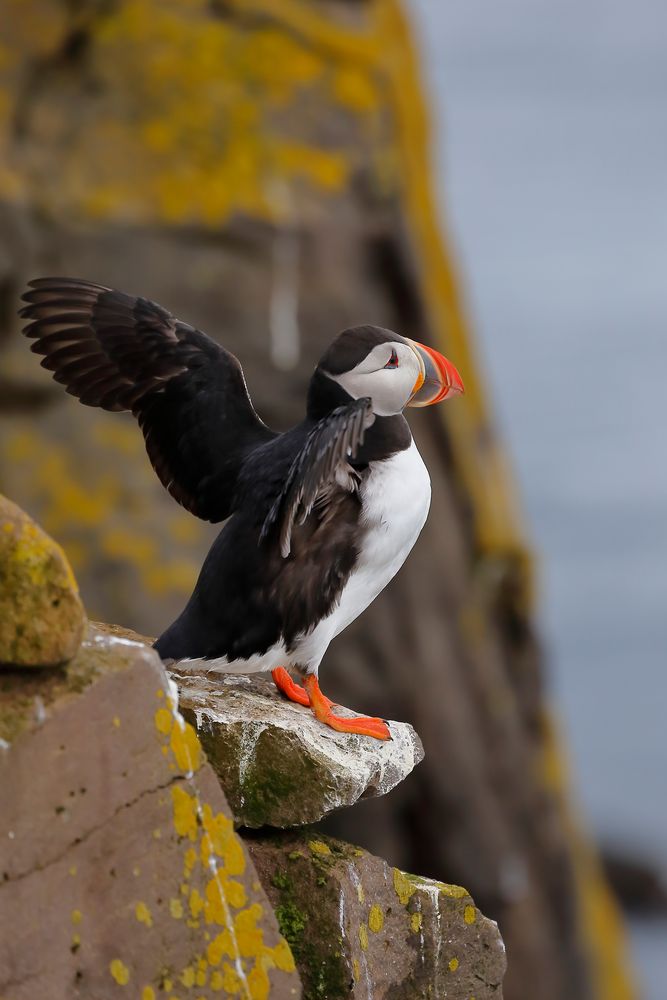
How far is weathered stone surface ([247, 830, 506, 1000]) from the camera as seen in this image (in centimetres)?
400

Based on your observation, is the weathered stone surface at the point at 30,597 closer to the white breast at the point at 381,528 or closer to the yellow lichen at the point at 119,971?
the yellow lichen at the point at 119,971

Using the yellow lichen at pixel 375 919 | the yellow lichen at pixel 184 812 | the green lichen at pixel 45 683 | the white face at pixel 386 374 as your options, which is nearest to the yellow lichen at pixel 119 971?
the yellow lichen at pixel 184 812

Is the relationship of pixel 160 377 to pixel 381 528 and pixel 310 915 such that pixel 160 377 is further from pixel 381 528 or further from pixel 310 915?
pixel 310 915

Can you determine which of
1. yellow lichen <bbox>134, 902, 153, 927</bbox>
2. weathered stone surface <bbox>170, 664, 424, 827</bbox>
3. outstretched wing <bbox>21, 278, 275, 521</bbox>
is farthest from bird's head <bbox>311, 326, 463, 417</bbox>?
yellow lichen <bbox>134, 902, 153, 927</bbox>

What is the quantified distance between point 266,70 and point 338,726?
9270 mm

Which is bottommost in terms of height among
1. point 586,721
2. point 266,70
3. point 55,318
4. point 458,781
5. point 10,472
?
point 586,721

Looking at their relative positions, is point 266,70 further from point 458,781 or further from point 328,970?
point 328,970

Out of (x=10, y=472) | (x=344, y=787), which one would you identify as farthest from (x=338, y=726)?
(x=10, y=472)

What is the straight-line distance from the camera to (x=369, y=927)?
4191mm

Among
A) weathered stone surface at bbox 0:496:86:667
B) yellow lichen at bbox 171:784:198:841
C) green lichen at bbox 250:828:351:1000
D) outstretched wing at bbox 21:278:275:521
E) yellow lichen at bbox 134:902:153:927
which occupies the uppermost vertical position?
outstretched wing at bbox 21:278:275:521

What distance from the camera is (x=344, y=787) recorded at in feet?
13.6

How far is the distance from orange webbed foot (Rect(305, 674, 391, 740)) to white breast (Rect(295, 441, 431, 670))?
0.08 meters

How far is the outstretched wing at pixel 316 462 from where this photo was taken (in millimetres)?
3969

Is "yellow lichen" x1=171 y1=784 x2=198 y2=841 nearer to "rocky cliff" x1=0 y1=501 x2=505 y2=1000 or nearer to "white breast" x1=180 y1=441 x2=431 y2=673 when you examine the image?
"rocky cliff" x1=0 y1=501 x2=505 y2=1000
